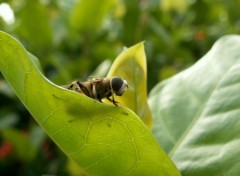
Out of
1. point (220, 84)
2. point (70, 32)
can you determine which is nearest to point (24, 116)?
point (70, 32)

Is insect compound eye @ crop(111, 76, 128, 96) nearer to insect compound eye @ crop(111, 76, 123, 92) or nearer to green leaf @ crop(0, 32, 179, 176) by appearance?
insect compound eye @ crop(111, 76, 123, 92)

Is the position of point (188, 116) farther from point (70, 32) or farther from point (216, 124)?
point (70, 32)

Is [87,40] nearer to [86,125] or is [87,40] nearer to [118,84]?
[118,84]

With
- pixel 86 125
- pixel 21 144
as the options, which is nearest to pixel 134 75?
pixel 86 125

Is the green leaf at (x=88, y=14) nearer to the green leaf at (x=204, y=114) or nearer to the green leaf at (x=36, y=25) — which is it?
the green leaf at (x=36, y=25)

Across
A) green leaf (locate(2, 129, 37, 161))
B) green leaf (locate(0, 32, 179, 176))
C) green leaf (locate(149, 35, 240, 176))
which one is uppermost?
Result: green leaf (locate(0, 32, 179, 176))

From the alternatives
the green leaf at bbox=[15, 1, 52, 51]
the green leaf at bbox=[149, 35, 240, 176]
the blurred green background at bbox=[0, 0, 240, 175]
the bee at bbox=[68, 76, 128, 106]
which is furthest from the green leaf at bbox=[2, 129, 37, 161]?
the bee at bbox=[68, 76, 128, 106]
